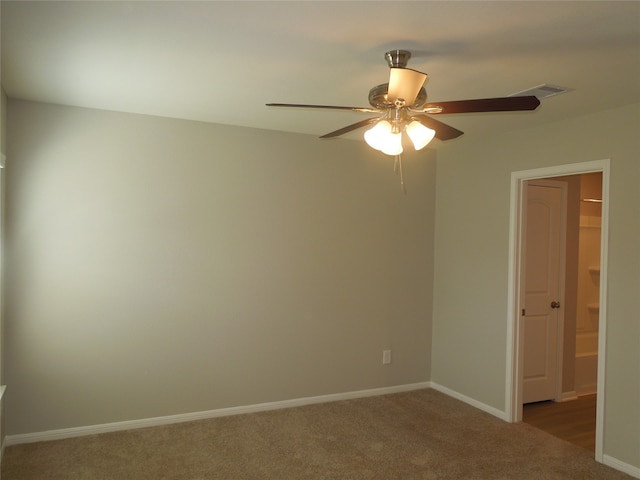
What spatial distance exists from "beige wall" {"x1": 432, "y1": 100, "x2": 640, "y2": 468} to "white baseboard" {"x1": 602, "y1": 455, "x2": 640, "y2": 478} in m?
0.03

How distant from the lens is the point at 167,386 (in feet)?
12.4

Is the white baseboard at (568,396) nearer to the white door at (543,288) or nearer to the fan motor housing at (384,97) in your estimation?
the white door at (543,288)

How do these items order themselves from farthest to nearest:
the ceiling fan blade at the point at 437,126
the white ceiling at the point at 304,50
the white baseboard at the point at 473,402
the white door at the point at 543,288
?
the white door at the point at 543,288
the white baseboard at the point at 473,402
the ceiling fan blade at the point at 437,126
the white ceiling at the point at 304,50

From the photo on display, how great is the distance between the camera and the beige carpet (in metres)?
3.05

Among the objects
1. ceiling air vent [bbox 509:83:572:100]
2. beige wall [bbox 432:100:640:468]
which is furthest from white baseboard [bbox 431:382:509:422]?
ceiling air vent [bbox 509:83:572:100]

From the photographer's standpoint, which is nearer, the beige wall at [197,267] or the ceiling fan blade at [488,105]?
the ceiling fan blade at [488,105]

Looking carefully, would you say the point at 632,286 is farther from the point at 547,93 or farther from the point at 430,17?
the point at 430,17

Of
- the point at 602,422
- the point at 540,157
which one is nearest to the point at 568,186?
the point at 540,157

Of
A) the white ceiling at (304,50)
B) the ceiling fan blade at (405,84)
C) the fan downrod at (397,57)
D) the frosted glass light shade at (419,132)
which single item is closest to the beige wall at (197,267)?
the white ceiling at (304,50)

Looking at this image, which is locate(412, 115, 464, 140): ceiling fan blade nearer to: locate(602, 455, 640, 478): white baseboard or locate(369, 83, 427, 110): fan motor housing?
locate(369, 83, 427, 110): fan motor housing

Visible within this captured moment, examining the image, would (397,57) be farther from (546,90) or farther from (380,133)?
(546,90)

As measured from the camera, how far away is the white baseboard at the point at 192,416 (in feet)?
11.2

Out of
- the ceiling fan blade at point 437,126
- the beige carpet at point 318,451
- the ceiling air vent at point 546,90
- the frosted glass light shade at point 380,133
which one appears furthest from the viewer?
the beige carpet at point 318,451

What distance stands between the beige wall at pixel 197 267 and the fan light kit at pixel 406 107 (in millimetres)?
1791
